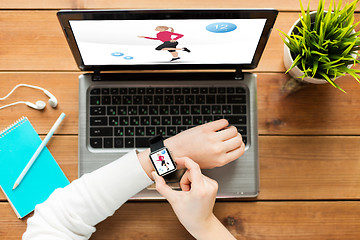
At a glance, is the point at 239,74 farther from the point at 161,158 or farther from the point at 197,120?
the point at 161,158

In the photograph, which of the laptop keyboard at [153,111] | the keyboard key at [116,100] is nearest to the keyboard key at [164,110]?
the laptop keyboard at [153,111]

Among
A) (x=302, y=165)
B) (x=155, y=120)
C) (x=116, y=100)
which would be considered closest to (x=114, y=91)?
(x=116, y=100)

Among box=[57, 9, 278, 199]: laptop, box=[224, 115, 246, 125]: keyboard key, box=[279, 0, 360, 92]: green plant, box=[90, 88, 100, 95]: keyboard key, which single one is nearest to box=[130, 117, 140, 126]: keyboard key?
box=[57, 9, 278, 199]: laptop

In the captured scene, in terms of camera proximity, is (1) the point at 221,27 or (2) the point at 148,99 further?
(2) the point at 148,99

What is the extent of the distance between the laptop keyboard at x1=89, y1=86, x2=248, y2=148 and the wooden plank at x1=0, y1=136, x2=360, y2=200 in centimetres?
9

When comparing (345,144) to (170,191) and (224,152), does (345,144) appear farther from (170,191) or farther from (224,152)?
(170,191)

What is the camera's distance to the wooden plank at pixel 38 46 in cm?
87

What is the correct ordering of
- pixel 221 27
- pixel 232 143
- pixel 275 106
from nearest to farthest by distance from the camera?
pixel 221 27
pixel 232 143
pixel 275 106

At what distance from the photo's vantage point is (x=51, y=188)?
83 cm

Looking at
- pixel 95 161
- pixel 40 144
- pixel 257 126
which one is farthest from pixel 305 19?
pixel 40 144

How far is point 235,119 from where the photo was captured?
2.68 ft

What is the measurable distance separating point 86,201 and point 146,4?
0.53 meters

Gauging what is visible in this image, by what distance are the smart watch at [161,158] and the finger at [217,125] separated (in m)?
0.12

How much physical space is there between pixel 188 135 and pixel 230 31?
0.26m
